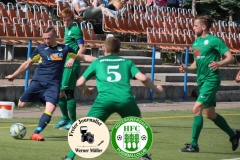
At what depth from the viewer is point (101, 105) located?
8234mm

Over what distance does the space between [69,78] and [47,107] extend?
154 cm

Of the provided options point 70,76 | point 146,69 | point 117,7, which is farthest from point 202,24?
point 117,7

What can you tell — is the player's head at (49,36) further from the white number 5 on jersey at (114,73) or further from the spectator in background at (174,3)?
the spectator in background at (174,3)

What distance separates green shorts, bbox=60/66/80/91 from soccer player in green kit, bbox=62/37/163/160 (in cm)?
377

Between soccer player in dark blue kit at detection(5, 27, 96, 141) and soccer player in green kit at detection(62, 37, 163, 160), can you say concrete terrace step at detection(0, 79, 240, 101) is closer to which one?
soccer player in dark blue kit at detection(5, 27, 96, 141)

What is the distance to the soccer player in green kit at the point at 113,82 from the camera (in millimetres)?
8180

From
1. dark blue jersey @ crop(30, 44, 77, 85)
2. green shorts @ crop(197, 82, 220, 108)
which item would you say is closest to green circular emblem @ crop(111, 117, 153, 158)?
green shorts @ crop(197, 82, 220, 108)

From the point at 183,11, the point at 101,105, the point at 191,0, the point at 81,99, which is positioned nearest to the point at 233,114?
the point at 81,99

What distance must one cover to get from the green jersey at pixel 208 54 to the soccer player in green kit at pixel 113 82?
2.16 metres

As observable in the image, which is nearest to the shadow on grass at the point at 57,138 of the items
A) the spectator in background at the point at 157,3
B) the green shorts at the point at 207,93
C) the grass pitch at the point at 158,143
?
the grass pitch at the point at 158,143

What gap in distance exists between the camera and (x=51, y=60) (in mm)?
10703

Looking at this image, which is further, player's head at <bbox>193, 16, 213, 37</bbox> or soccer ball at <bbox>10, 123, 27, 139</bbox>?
soccer ball at <bbox>10, 123, 27, 139</bbox>

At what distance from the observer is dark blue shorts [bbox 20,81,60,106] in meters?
10.6

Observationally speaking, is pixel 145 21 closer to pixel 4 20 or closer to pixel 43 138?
pixel 4 20
